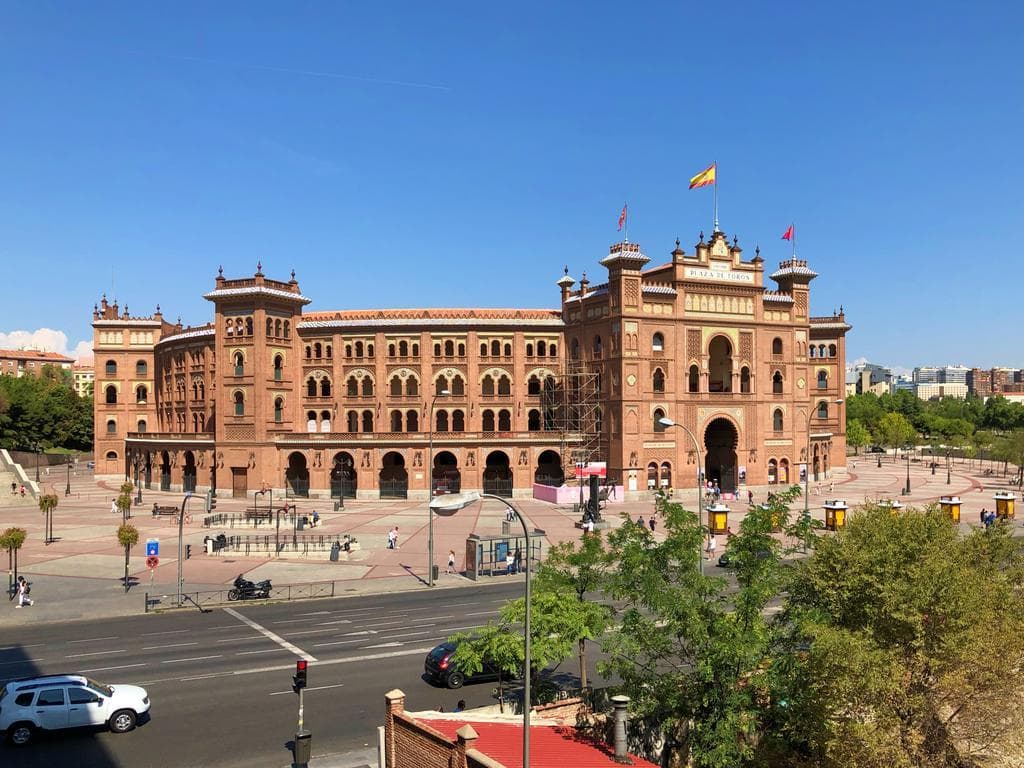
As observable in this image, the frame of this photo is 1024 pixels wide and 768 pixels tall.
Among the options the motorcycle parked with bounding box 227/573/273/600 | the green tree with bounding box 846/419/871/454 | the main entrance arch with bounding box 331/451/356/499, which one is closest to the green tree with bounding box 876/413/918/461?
the green tree with bounding box 846/419/871/454

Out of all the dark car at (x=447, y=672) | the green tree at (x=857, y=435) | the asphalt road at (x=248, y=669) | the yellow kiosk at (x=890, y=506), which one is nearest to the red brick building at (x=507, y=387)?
the yellow kiosk at (x=890, y=506)

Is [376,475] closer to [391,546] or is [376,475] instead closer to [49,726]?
[391,546]

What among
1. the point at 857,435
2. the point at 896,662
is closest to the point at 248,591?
the point at 896,662

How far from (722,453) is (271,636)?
6014cm

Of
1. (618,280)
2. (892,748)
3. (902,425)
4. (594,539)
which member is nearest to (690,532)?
(594,539)

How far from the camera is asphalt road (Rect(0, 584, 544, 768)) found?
2078 cm

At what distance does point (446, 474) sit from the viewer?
83.9 m

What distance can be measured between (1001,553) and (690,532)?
9542 millimetres

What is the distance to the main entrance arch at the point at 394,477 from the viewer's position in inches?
3223

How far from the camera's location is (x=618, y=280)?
74.5 m

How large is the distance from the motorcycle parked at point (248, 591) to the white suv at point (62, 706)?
1713 cm

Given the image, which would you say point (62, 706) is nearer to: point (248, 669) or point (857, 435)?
point (248, 669)

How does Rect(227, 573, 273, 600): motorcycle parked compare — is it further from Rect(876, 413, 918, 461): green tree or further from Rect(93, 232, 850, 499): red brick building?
Rect(876, 413, 918, 461): green tree

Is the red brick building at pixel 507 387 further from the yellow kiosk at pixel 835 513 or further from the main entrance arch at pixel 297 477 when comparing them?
the yellow kiosk at pixel 835 513
